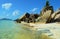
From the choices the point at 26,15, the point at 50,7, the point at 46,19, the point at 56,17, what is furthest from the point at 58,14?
the point at 26,15

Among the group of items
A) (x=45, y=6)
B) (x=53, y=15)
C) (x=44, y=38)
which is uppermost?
(x=45, y=6)

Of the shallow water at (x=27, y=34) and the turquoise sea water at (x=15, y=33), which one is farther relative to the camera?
the turquoise sea water at (x=15, y=33)

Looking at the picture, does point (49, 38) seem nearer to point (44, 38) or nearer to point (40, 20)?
point (44, 38)

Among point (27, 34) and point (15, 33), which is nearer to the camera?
point (27, 34)

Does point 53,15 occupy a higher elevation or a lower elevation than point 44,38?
higher

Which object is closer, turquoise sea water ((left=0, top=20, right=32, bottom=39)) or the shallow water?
the shallow water

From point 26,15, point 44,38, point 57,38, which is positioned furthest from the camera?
point 26,15

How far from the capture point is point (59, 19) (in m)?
35.6

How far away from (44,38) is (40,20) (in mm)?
23754

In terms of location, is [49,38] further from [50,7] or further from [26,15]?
[26,15]

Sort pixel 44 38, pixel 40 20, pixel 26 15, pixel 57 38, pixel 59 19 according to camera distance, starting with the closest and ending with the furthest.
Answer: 1. pixel 57 38
2. pixel 44 38
3. pixel 59 19
4. pixel 40 20
5. pixel 26 15

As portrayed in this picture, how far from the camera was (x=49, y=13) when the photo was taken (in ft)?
123

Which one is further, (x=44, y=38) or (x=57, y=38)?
(x=44, y=38)

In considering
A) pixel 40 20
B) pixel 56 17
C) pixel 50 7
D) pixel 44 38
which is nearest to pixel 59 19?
pixel 56 17
